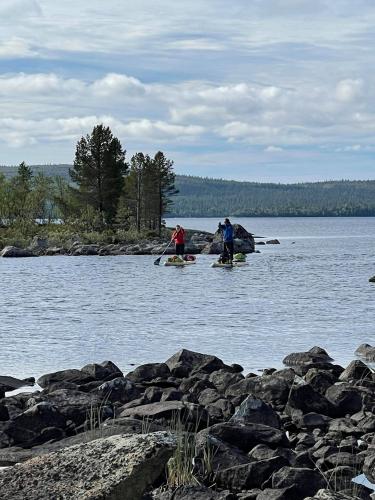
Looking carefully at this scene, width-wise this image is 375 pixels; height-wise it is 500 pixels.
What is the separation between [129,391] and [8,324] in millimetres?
12370

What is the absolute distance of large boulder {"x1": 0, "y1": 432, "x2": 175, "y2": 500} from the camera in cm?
792

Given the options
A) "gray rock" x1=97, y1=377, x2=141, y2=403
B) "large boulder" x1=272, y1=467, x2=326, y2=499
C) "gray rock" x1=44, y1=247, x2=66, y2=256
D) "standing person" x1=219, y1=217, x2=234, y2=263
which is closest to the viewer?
"large boulder" x1=272, y1=467, x2=326, y2=499

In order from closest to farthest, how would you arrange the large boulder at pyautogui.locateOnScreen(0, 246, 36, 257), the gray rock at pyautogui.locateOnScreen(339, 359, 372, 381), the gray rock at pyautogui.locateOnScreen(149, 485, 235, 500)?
the gray rock at pyautogui.locateOnScreen(149, 485, 235, 500) < the gray rock at pyautogui.locateOnScreen(339, 359, 372, 381) < the large boulder at pyautogui.locateOnScreen(0, 246, 36, 257)

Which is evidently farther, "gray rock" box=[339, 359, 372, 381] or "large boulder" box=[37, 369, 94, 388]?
"gray rock" box=[339, 359, 372, 381]

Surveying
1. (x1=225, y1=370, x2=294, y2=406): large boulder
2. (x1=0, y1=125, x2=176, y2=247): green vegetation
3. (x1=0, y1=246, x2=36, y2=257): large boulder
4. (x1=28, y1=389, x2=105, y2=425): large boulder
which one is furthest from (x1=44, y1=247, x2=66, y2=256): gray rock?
(x1=28, y1=389, x2=105, y2=425): large boulder

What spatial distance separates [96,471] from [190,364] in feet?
30.1

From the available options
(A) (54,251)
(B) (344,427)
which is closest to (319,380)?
(B) (344,427)

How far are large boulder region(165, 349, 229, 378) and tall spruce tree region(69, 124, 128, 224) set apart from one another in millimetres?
72669

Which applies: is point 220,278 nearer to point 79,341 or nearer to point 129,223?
point 79,341

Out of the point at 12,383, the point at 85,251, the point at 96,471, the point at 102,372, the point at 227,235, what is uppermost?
the point at 227,235

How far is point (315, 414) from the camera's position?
42.7 feet

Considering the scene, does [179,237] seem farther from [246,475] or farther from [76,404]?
[246,475]

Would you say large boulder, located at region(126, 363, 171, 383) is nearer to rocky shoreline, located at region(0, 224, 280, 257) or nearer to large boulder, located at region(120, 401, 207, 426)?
large boulder, located at region(120, 401, 207, 426)

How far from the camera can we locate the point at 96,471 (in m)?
8.14
